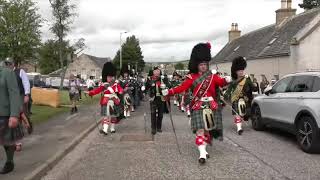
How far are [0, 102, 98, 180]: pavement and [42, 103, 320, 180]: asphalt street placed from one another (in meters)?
0.37

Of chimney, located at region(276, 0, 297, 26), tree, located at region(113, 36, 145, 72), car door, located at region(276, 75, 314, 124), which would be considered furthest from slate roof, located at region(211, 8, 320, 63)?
tree, located at region(113, 36, 145, 72)

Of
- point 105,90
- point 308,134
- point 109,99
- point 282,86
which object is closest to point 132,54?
point 105,90

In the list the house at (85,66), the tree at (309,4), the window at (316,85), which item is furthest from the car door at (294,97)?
the house at (85,66)

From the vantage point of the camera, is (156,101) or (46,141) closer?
(46,141)

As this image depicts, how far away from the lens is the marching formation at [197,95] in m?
10.2

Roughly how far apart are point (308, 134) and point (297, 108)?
33.4 inches

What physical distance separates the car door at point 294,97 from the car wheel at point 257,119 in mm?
1717

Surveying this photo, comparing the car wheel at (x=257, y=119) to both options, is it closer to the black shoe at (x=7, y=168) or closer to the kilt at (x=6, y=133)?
the black shoe at (x=7, y=168)

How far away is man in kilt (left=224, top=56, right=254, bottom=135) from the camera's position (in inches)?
579

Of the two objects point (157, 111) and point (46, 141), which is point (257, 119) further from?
point (46, 141)

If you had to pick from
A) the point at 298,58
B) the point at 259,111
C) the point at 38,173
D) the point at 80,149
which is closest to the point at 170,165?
the point at 38,173

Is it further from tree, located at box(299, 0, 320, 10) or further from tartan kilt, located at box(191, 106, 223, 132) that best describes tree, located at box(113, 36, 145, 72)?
tartan kilt, located at box(191, 106, 223, 132)

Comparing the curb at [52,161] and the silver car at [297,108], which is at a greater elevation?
the silver car at [297,108]

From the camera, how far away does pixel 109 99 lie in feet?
48.8
